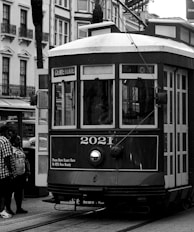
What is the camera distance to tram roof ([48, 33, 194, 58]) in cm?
1112

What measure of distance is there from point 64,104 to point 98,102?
0.69 metres

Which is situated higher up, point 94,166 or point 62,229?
point 94,166

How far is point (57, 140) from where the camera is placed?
11422mm

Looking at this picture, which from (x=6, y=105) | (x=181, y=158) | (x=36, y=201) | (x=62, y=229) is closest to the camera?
(x=62, y=229)

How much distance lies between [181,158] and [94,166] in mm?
1807

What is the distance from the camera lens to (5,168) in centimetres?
1155

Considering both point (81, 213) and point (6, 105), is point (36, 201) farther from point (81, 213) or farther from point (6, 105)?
point (6, 105)

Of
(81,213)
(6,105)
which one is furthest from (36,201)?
(6,105)

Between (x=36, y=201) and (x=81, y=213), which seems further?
(x=36, y=201)

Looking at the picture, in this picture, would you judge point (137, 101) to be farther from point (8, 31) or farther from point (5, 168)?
point (8, 31)

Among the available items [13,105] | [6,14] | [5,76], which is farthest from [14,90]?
[6,14]

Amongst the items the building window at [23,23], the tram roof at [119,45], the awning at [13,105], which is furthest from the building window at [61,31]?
the tram roof at [119,45]

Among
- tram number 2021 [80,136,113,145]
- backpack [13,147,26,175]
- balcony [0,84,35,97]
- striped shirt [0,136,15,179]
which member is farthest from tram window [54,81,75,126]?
balcony [0,84,35,97]

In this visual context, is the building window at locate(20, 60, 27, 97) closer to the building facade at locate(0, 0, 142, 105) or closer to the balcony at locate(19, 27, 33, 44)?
the building facade at locate(0, 0, 142, 105)
